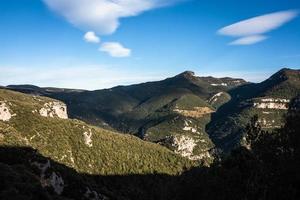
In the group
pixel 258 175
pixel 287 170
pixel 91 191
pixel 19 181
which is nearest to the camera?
pixel 19 181

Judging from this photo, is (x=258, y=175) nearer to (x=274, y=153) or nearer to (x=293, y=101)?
(x=274, y=153)

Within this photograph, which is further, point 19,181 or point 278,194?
point 278,194

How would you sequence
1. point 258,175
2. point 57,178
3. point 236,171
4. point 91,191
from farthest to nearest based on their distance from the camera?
point 91,191 → point 57,178 → point 236,171 → point 258,175

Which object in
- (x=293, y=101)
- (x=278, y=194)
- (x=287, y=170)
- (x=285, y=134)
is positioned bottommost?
(x=278, y=194)

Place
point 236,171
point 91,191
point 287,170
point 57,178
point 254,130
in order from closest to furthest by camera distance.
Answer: point 287,170 < point 254,130 < point 236,171 < point 57,178 < point 91,191

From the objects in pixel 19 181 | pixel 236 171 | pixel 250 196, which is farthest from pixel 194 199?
pixel 19 181

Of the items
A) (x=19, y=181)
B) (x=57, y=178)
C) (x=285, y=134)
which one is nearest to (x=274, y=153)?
(x=285, y=134)

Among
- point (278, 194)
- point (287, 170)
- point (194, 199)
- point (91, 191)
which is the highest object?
point (287, 170)

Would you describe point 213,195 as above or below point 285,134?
below

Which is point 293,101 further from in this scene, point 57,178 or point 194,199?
point 57,178
